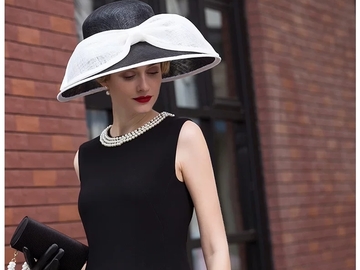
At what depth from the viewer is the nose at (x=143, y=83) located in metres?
2.69

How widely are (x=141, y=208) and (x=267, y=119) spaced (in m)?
3.56

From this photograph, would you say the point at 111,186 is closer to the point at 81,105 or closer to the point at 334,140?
the point at 81,105

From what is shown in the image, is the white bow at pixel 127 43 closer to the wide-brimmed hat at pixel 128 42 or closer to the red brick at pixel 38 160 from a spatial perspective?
the wide-brimmed hat at pixel 128 42

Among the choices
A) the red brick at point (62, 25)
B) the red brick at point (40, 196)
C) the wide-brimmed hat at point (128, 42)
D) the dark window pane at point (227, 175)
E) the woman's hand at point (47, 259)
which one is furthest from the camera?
the dark window pane at point (227, 175)

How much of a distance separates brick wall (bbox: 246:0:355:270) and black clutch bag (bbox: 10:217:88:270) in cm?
343

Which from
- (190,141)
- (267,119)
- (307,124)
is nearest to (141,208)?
(190,141)

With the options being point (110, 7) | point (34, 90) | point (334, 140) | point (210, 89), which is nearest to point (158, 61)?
point (110, 7)

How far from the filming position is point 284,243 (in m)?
6.20

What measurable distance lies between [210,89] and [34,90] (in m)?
1.72

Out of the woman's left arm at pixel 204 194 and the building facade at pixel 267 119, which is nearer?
the woman's left arm at pixel 204 194

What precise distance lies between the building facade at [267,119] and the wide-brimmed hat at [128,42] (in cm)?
176

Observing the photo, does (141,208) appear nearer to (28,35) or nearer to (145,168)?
(145,168)

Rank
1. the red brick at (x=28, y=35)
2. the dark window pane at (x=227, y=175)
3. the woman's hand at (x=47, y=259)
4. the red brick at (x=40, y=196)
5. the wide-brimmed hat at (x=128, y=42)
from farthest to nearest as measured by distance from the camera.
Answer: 1. the dark window pane at (x=227, y=175)
2. the red brick at (x=28, y=35)
3. the red brick at (x=40, y=196)
4. the woman's hand at (x=47, y=259)
5. the wide-brimmed hat at (x=128, y=42)

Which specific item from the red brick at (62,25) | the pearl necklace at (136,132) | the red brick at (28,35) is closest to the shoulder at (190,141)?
the pearl necklace at (136,132)
